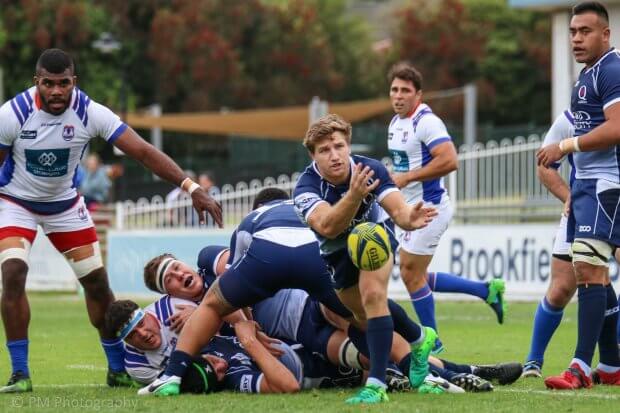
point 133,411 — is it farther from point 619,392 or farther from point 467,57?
point 467,57

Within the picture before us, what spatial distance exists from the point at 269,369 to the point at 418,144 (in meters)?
3.45

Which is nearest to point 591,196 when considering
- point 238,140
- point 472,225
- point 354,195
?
point 354,195

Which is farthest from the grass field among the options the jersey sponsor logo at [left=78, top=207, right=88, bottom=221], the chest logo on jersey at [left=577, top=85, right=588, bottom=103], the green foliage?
the green foliage

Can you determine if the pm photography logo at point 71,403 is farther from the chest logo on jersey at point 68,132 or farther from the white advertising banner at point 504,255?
the white advertising banner at point 504,255

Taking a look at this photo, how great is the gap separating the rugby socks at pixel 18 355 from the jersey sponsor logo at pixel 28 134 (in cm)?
141

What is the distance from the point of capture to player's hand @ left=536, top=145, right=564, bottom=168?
8.23m

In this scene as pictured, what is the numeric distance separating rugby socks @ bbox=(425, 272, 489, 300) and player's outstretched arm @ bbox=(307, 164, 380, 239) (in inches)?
188

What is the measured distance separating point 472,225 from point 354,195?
36.3 ft

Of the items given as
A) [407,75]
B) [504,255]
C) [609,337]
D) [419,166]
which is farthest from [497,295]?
[504,255]

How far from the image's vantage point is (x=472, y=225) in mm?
18188

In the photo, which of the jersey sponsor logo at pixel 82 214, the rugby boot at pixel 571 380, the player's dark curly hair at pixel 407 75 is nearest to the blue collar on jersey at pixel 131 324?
the jersey sponsor logo at pixel 82 214

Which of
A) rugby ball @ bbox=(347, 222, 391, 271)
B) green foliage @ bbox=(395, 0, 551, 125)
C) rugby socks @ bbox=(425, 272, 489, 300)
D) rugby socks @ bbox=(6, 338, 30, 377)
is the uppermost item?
green foliage @ bbox=(395, 0, 551, 125)

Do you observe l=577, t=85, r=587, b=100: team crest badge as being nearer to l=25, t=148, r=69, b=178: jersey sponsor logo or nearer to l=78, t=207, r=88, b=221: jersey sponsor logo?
l=25, t=148, r=69, b=178: jersey sponsor logo

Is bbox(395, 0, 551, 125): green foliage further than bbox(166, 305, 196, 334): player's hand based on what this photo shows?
Yes
